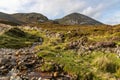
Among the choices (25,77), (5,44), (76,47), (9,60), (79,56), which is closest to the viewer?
(25,77)

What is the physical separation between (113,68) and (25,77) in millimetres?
7401

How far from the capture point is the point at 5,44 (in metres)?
46.3

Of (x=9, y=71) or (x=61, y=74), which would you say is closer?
(x=61, y=74)

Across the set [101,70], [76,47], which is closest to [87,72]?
[101,70]

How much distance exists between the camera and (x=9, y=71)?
958 inches

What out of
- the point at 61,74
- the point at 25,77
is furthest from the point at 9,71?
the point at 61,74

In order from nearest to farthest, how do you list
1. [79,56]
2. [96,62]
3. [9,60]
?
[96,62]
[9,60]
[79,56]

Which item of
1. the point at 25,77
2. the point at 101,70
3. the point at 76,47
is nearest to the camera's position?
the point at 25,77

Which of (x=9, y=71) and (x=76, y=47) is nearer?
(x=9, y=71)

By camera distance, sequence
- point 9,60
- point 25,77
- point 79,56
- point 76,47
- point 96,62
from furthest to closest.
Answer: point 76,47
point 79,56
point 9,60
point 96,62
point 25,77

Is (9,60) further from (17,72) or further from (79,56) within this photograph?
(79,56)

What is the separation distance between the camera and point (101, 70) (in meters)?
23.8

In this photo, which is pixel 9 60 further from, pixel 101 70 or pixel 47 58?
pixel 101 70

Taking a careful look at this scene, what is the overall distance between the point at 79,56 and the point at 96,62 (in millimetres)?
5183
